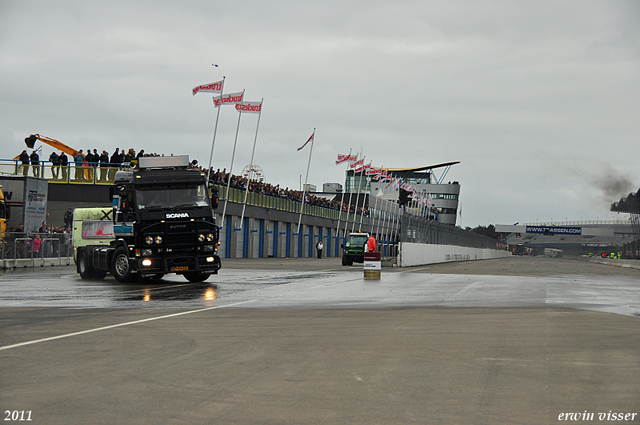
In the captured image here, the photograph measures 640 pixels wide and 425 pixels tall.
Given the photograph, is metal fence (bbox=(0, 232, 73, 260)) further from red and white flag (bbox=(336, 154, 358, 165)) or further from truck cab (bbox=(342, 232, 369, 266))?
Answer: red and white flag (bbox=(336, 154, 358, 165))

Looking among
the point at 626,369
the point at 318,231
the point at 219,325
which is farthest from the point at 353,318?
the point at 318,231

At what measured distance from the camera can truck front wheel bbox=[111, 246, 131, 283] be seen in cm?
2192

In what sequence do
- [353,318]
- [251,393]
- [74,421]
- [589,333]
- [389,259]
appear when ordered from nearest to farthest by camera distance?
1. [74,421]
2. [251,393]
3. [589,333]
4. [353,318]
5. [389,259]

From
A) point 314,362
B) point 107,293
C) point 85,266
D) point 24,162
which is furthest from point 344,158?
point 314,362

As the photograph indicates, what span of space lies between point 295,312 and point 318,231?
6673cm

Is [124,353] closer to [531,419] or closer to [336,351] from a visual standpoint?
[336,351]

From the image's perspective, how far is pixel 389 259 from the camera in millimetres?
41000

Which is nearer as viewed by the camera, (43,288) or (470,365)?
(470,365)

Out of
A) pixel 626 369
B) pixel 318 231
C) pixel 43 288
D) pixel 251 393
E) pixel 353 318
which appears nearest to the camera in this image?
pixel 251 393

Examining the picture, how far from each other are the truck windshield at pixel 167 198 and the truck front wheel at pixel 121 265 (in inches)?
66.3

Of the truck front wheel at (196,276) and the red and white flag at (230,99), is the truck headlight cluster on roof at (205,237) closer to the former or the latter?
the truck front wheel at (196,276)

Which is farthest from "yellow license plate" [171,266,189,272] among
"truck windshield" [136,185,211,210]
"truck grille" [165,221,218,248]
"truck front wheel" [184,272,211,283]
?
"truck windshield" [136,185,211,210]

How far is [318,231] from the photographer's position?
80.2 m

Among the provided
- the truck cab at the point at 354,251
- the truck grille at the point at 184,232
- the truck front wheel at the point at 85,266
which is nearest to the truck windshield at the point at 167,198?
the truck grille at the point at 184,232
